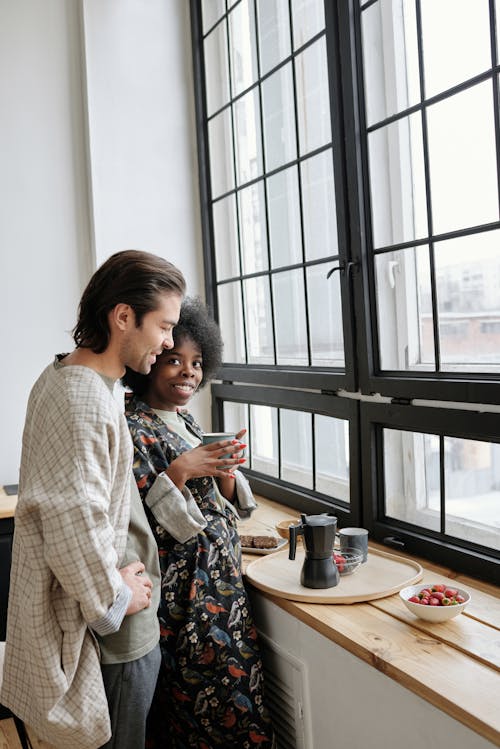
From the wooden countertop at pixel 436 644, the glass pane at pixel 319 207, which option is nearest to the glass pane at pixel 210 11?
the glass pane at pixel 319 207

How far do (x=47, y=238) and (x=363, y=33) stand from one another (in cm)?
161

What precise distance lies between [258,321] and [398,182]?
3.42 feet

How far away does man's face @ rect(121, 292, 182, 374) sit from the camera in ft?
5.16

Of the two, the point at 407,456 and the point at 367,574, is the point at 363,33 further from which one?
the point at 367,574

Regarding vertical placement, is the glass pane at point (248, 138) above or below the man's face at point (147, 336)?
above

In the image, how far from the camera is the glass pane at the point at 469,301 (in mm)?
1838

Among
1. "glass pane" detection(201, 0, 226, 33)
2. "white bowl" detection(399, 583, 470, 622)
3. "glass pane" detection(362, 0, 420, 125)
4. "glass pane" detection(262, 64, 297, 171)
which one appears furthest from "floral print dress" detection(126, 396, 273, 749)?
"glass pane" detection(201, 0, 226, 33)

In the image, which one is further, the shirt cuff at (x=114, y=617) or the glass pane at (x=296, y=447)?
the glass pane at (x=296, y=447)

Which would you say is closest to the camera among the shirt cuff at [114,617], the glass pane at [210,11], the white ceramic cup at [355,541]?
the shirt cuff at [114,617]

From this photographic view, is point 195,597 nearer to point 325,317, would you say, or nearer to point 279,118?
point 325,317

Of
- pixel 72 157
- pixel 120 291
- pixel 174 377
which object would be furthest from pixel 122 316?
pixel 72 157

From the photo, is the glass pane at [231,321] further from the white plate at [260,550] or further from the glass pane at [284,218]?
the white plate at [260,550]

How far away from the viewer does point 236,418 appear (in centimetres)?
327

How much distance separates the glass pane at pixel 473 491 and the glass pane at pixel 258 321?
109 cm
